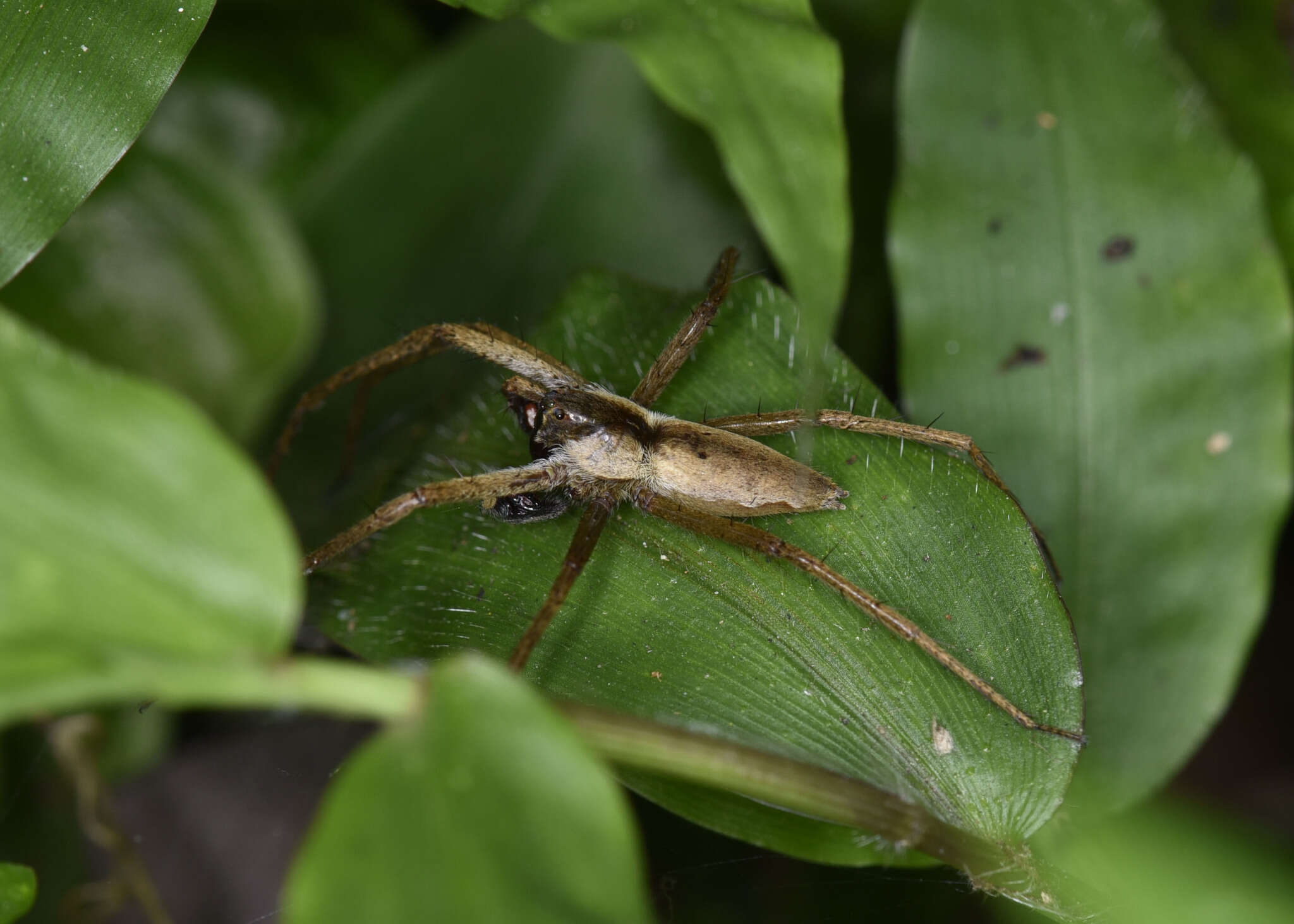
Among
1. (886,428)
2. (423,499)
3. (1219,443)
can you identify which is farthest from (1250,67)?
(423,499)

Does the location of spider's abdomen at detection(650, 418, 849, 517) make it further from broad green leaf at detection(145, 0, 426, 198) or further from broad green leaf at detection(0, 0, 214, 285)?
broad green leaf at detection(145, 0, 426, 198)

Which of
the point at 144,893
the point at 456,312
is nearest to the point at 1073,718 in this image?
the point at 456,312

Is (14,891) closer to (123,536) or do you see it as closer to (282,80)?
(123,536)

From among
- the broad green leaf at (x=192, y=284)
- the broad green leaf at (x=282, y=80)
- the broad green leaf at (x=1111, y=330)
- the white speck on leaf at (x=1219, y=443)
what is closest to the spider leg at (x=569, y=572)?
the broad green leaf at (x=1111, y=330)

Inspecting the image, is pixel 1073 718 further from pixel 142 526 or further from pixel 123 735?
pixel 123 735

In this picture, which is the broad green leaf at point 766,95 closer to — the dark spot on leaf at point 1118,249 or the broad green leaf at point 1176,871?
the broad green leaf at point 1176,871
